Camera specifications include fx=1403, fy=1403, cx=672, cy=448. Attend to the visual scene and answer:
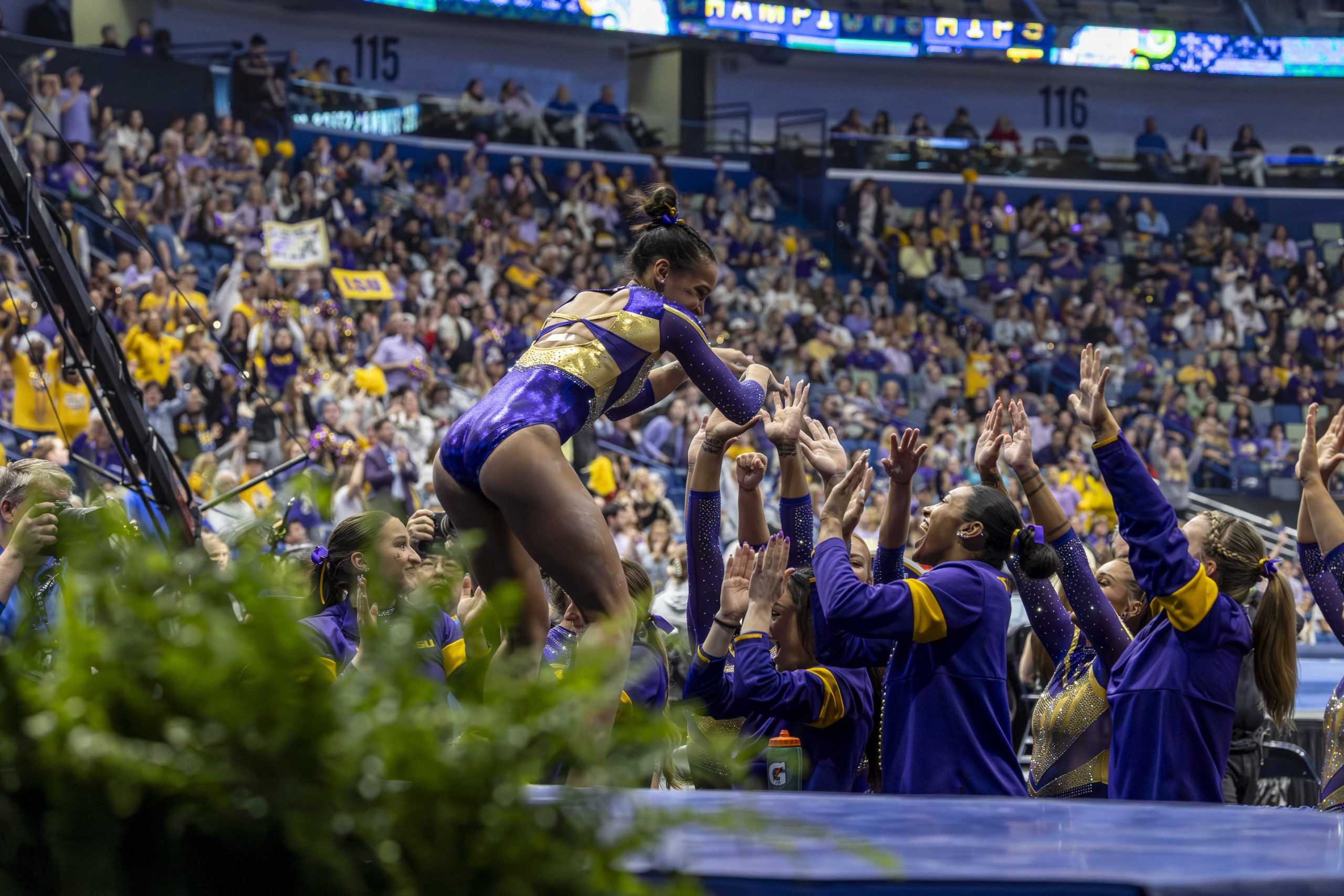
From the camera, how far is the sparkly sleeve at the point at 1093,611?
3.32 m

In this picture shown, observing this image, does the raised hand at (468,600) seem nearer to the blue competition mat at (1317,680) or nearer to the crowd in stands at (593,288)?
the crowd in stands at (593,288)

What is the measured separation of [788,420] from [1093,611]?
2.81ft

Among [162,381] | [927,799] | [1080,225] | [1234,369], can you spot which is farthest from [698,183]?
[927,799]

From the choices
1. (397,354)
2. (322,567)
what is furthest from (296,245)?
(322,567)

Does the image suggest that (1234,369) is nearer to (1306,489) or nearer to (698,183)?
(698,183)

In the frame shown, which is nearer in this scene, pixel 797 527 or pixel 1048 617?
pixel 1048 617

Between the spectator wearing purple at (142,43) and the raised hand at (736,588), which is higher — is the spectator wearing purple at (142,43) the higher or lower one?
the higher one

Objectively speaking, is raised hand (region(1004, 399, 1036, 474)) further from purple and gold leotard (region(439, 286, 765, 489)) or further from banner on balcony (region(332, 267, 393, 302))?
banner on balcony (region(332, 267, 393, 302))

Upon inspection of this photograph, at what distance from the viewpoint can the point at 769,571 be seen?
10.5 ft

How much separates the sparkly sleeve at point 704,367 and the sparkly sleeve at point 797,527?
63 cm

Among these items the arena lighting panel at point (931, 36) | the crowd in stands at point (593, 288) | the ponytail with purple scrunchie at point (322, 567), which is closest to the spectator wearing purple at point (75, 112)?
the crowd in stands at point (593, 288)

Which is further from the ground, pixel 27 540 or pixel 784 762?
pixel 27 540

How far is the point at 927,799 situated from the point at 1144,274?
61.3 feet

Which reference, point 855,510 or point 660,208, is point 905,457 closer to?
point 855,510
